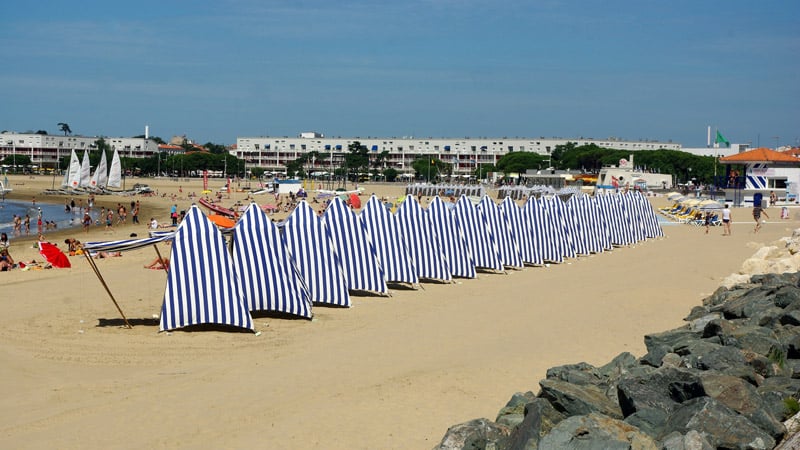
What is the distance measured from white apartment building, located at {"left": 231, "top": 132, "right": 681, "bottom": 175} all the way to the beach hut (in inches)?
4696

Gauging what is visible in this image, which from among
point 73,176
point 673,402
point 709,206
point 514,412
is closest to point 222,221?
point 514,412

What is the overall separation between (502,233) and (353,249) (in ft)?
19.8

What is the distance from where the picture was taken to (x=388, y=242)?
1689 centimetres

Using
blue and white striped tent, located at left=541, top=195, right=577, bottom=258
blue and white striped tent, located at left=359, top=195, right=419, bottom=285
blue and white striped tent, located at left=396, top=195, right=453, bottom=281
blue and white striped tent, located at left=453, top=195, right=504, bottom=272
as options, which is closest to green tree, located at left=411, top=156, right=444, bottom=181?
blue and white striped tent, located at left=541, top=195, right=577, bottom=258

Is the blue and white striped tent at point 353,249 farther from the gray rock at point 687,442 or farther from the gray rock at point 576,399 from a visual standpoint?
the gray rock at point 687,442

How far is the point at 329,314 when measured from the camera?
14.2 meters

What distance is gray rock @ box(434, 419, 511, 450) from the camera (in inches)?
257

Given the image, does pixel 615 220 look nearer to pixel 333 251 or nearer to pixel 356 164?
pixel 333 251

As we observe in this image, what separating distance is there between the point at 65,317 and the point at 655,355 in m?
8.87

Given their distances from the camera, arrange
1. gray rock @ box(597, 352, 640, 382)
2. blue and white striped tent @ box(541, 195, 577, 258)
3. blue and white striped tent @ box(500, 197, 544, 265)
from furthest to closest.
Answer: blue and white striped tent @ box(541, 195, 577, 258), blue and white striped tent @ box(500, 197, 544, 265), gray rock @ box(597, 352, 640, 382)

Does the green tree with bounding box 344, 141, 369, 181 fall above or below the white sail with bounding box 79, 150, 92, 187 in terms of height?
above

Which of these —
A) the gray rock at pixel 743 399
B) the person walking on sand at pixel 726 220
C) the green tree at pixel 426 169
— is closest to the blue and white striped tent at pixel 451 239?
the gray rock at pixel 743 399

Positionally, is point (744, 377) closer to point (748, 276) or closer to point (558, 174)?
point (748, 276)

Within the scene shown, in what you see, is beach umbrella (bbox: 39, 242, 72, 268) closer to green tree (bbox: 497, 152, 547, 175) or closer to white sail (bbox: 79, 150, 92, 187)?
white sail (bbox: 79, 150, 92, 187)
